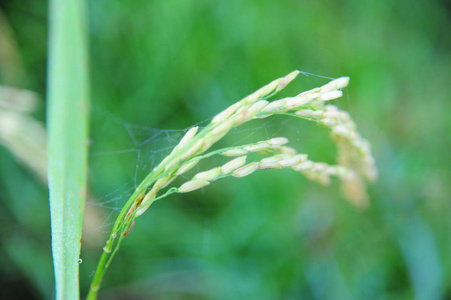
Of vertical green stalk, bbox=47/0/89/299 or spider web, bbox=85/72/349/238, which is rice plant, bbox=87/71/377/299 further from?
spider web, bbox=85/72/349/238

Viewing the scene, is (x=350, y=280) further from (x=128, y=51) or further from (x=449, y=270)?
(x=128, y=51)

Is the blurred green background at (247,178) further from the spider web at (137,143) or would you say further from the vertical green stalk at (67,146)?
the vertical green stalk at (67,146)

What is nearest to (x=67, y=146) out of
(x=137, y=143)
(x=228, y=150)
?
(x=228, y=150)

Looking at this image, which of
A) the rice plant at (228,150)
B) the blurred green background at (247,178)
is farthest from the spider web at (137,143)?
the rice plant at (228,150)

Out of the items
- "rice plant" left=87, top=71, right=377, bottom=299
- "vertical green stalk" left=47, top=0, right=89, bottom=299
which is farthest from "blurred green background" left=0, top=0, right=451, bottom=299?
"rice plant" left=87, top=71, right=377, bottom=299

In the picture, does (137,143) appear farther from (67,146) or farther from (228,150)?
(228,150)

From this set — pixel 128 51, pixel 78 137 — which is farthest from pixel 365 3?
pixel 78 137

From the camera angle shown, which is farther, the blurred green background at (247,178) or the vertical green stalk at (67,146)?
the blurred green background at (247,178)
